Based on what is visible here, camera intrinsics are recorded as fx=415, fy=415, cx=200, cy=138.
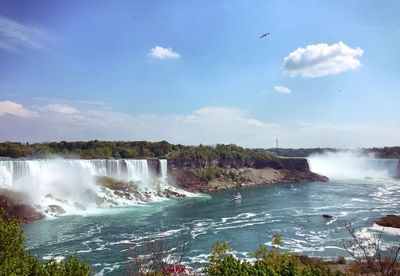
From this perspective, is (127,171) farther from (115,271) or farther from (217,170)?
(115,271)

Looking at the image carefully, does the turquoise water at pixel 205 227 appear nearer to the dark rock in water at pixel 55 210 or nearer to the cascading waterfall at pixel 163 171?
the dark rock in water at pixel 55 210

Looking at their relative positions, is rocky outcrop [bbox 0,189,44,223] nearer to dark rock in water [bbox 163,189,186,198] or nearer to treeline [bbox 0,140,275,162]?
dark rock in water [bbox 163,189,186,198]

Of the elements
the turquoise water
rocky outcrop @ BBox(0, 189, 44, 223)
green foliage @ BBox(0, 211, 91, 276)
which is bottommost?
the turquoise water

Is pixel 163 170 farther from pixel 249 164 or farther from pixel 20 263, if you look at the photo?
pixel 20 263

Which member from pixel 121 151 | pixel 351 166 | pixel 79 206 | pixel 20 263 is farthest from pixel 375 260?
pixel 351 166

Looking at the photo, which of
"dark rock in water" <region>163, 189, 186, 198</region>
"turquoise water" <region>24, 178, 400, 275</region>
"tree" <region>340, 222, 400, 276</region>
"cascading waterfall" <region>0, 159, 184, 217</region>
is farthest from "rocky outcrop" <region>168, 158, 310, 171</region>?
"tree" <region>340, 222, 400, 276</region>

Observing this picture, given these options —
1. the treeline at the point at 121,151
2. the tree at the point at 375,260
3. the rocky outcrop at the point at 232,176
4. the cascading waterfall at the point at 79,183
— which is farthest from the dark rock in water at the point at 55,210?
the tree at the point at 375,260

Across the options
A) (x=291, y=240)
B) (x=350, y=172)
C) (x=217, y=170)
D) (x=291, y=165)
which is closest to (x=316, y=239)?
(x=291, y=240)
